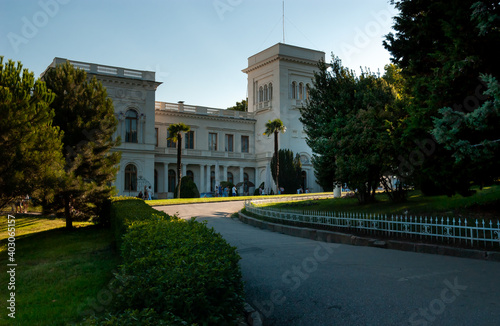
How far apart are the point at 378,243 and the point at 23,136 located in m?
9.14

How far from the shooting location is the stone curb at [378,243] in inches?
280

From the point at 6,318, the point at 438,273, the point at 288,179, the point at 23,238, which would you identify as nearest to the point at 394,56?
the point at 438,273

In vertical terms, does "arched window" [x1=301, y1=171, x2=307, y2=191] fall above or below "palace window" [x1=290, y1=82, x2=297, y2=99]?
below

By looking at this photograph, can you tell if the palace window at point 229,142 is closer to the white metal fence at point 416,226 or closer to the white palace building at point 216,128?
the white palace building at point 216,128

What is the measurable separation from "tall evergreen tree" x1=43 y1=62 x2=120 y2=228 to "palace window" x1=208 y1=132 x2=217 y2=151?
33980 millimetres

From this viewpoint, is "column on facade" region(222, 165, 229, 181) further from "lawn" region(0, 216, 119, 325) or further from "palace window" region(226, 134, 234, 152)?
"lawn" region(0, 216, 119, 325)

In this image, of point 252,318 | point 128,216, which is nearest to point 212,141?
point 128,216

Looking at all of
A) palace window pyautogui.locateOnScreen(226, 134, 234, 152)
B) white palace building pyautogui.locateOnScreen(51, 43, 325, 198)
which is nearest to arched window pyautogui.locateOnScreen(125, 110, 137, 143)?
white palace building pyautogui.locateOnScreen(51, 43, 325, 198)

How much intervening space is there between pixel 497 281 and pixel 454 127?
3177 millimetres

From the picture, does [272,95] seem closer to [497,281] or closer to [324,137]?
[324,137]

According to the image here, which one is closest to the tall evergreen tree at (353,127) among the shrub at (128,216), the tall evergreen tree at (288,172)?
the shrub at (128,216)

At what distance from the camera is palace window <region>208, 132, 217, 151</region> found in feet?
159

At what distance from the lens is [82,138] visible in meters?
13.6

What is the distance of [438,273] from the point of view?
592cm
